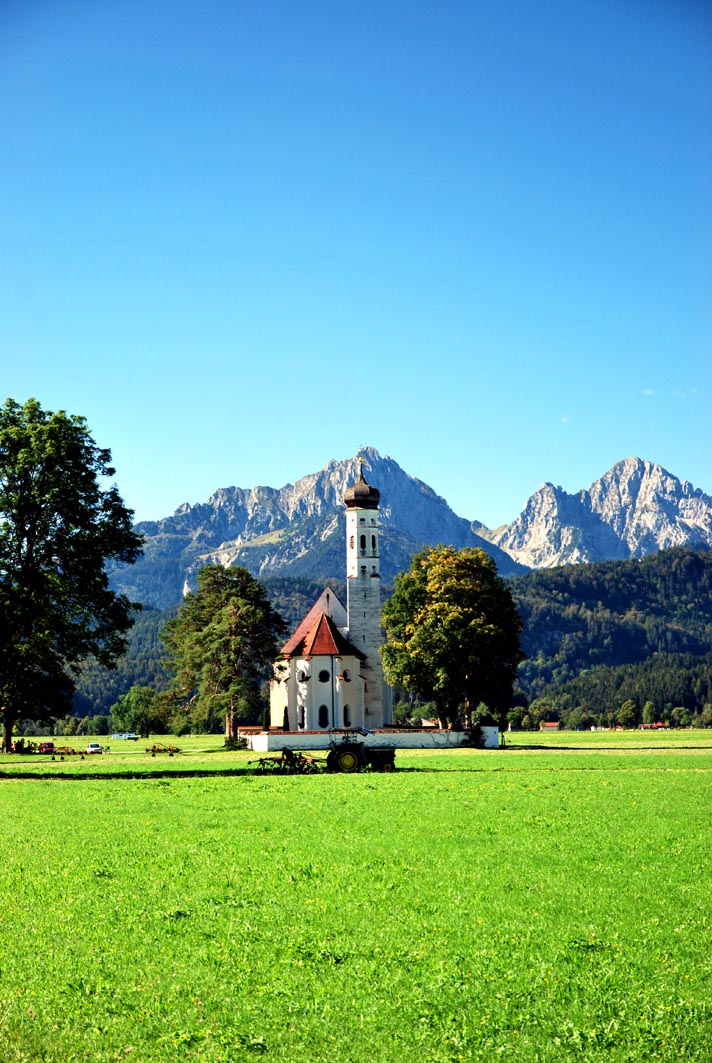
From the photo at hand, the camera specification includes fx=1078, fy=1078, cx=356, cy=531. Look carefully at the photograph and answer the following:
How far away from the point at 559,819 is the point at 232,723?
5534 cm

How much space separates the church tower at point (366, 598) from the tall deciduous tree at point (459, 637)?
21.9 ft

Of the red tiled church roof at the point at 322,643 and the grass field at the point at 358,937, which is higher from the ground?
the red tiled church roof at the point at 322,643

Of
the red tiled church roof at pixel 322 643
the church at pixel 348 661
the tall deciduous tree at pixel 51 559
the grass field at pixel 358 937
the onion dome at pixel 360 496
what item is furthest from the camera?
the onion dome at pixel 360 496

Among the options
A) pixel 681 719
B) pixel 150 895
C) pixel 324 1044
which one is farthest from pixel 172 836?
pixel 681 719

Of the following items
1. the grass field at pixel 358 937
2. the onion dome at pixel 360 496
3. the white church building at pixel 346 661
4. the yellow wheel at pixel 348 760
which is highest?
the onion dome at pixel 360 496

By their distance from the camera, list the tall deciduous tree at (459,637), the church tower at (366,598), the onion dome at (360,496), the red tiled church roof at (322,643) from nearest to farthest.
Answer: the tall deciduous tree at (459,637), the red tiled church roof at (322,643), the church tower at (366,598), the onion dome at (360,496)

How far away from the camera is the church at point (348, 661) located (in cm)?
8200

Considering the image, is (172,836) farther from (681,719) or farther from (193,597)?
(681,719)

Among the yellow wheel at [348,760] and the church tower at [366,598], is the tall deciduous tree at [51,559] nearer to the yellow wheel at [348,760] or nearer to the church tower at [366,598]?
the yellow wheel at [348,760]

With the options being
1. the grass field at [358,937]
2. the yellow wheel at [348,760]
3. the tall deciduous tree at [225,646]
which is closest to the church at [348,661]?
the tall deciduous tree at [225,646]

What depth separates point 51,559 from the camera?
45625mm

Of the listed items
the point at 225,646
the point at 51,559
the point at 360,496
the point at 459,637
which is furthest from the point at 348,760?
the point at 360,496

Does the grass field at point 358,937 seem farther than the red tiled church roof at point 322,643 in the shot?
No

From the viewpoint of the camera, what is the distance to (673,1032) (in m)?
10.5
